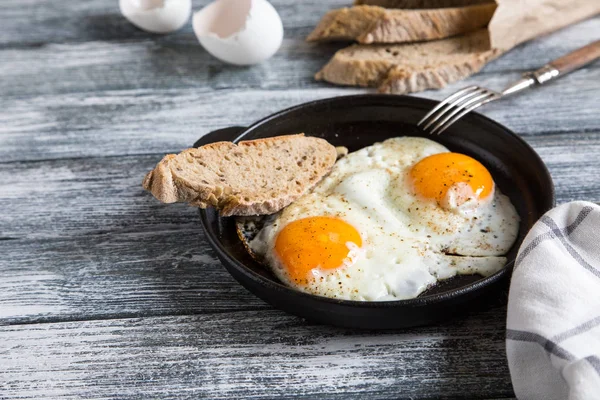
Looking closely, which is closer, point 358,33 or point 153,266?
point 153,266

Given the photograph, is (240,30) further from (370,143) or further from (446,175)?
(446,175)

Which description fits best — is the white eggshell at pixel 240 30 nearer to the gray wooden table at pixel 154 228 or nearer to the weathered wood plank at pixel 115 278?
the gray wooden table at pixel 154 228

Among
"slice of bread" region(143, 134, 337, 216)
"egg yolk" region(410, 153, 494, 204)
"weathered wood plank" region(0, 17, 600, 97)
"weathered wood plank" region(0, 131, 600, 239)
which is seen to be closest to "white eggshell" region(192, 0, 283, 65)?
"weathered wood plank" region(0, 17, 600, 97)

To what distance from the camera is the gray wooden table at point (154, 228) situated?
1699mm

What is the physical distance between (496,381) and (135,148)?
1676 mm

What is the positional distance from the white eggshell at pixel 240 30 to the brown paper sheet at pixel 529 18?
0.97 metres

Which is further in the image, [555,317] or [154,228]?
[154,228]

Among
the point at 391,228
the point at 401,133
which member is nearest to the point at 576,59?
the point at 401,133

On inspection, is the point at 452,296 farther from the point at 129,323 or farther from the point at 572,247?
the point at 129,323

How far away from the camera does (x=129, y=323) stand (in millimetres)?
1881

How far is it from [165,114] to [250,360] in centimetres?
142

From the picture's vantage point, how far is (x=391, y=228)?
1.92 metres

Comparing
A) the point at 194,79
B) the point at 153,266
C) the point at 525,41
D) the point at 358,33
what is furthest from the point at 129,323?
the point at 525,41

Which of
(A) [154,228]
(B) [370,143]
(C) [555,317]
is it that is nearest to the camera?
(C) [555,317]
